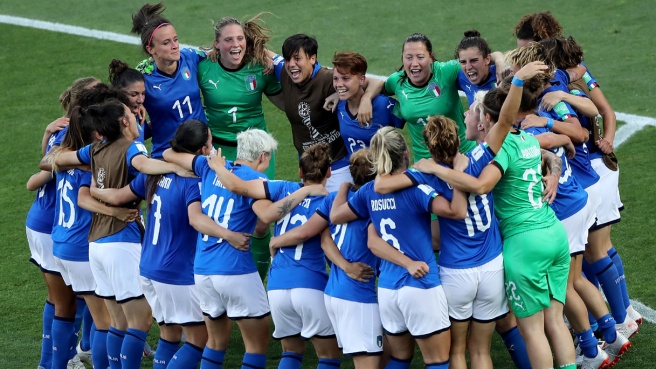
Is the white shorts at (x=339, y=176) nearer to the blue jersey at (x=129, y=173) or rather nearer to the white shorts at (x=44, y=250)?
the blue jersey at (x=129, y=173)

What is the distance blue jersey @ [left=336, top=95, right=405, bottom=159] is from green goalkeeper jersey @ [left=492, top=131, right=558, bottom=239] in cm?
199

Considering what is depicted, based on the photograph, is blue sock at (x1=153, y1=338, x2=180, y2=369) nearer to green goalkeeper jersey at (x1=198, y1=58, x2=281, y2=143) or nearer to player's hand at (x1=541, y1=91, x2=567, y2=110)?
green goalkeeper jersey at (x1=198, y1=58, x2=281, y2=143)

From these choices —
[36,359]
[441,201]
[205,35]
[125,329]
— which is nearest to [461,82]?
[441,201]

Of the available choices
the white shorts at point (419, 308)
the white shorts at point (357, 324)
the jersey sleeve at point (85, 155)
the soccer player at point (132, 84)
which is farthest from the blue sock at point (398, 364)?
the soccer player at point (132, 84)

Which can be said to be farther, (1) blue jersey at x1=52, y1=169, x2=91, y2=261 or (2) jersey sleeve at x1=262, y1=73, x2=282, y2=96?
(2) jersey sleeve at x1=262, y1=73, x2=282, y2=96

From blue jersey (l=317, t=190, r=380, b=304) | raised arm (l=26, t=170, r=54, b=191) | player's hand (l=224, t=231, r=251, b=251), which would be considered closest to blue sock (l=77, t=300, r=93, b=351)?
raised arm (l=26, t=170, r=54, b=191)

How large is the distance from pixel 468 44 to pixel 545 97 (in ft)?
2.77

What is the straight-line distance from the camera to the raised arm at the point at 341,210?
695 cm

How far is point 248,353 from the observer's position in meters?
7.50

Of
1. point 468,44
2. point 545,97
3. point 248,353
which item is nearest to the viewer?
point 248,353

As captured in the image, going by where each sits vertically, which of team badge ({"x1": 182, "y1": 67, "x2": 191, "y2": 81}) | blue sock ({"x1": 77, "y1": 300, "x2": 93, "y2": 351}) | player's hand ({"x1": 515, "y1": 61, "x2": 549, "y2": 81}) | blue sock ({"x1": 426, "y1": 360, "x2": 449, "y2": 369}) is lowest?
blue sock ({"x1": 77, "y1": 300, "x2": 93, "y2": 351})

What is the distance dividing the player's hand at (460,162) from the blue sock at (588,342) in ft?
5.76

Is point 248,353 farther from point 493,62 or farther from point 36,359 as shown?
point 493,62

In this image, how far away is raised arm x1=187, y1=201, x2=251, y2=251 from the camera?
733 centimetres
